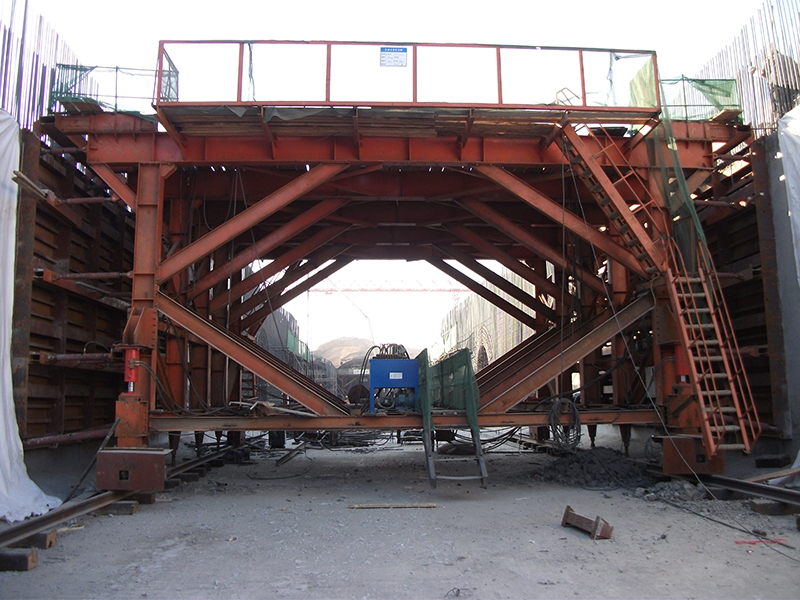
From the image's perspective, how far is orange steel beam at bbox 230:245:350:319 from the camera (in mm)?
13695

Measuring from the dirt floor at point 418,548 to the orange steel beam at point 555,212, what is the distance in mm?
3682

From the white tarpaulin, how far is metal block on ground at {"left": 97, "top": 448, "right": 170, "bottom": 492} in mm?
9693

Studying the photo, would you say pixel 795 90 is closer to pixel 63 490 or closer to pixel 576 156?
pixel 576 156

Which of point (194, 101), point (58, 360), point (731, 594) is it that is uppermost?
point (194, 101)

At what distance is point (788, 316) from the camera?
33.6 feet

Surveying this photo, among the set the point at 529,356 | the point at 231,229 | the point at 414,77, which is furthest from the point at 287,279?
the point at 414,77

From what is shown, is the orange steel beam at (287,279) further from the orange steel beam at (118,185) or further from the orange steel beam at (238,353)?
the orange steel beam at (118,185)

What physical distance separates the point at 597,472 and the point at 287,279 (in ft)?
25.3

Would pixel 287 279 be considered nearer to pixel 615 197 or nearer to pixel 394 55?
pixel 394 55

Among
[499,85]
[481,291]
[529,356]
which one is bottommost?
[529,356]

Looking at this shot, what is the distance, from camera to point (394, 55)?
9812 mm

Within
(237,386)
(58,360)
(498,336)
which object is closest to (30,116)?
(58,360)

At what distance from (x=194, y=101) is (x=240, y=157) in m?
1.23

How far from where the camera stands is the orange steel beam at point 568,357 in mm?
10039
